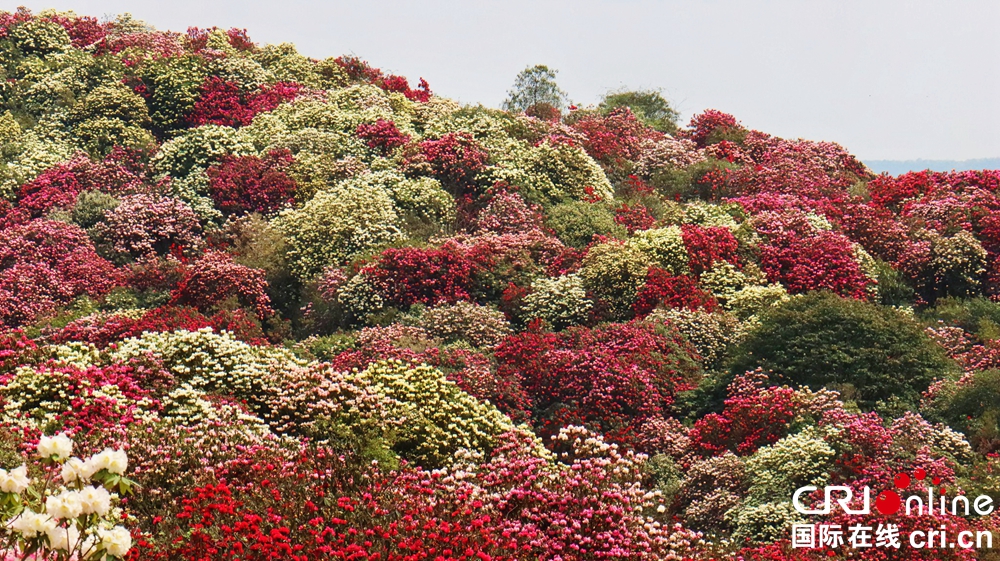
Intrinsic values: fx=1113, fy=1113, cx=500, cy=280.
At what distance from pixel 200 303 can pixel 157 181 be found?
10.0 m

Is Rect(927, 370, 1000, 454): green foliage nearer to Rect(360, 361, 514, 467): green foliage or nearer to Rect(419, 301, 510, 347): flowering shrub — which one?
Rect(360, 361, 514, 467): green foliage

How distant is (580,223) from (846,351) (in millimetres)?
10985

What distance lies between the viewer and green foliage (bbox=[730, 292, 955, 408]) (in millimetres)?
21703

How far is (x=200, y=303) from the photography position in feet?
87.7

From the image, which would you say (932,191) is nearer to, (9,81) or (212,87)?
(212,87)

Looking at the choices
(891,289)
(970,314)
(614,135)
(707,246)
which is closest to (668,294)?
(707,246)

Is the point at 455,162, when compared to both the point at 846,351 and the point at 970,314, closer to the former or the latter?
the point at 970,314

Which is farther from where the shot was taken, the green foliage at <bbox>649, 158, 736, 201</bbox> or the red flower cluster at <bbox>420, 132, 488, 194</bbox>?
the green foliage at <bbox>649, 158, 736, 201</bbox>

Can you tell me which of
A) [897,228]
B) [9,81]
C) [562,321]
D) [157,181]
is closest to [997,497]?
[562,321]

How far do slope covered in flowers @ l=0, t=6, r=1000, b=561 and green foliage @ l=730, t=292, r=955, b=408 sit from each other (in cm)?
8

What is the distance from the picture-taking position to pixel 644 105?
5291 cm

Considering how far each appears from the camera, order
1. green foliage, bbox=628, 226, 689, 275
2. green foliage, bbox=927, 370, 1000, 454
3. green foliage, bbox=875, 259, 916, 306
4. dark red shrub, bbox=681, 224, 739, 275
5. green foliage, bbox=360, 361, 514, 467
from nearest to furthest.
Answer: green foliage, bbox=360, 361, 514, 467 < green foliage, bbox=927, 370, 1000, 454 < green foliage, bbox=628, 226, 689, 275 < dark red shrub, bbox=681, 224, 739, 275 < green foliage, bbox=875, 259, 916, 306

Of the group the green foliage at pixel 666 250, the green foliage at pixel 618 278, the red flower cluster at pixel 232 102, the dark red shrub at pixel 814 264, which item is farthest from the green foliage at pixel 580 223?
the red flower cluster at pixel 232 102

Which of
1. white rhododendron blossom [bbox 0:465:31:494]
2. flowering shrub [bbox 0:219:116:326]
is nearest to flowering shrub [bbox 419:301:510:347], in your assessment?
flowering shrub [bbox 0:219:116:326]
